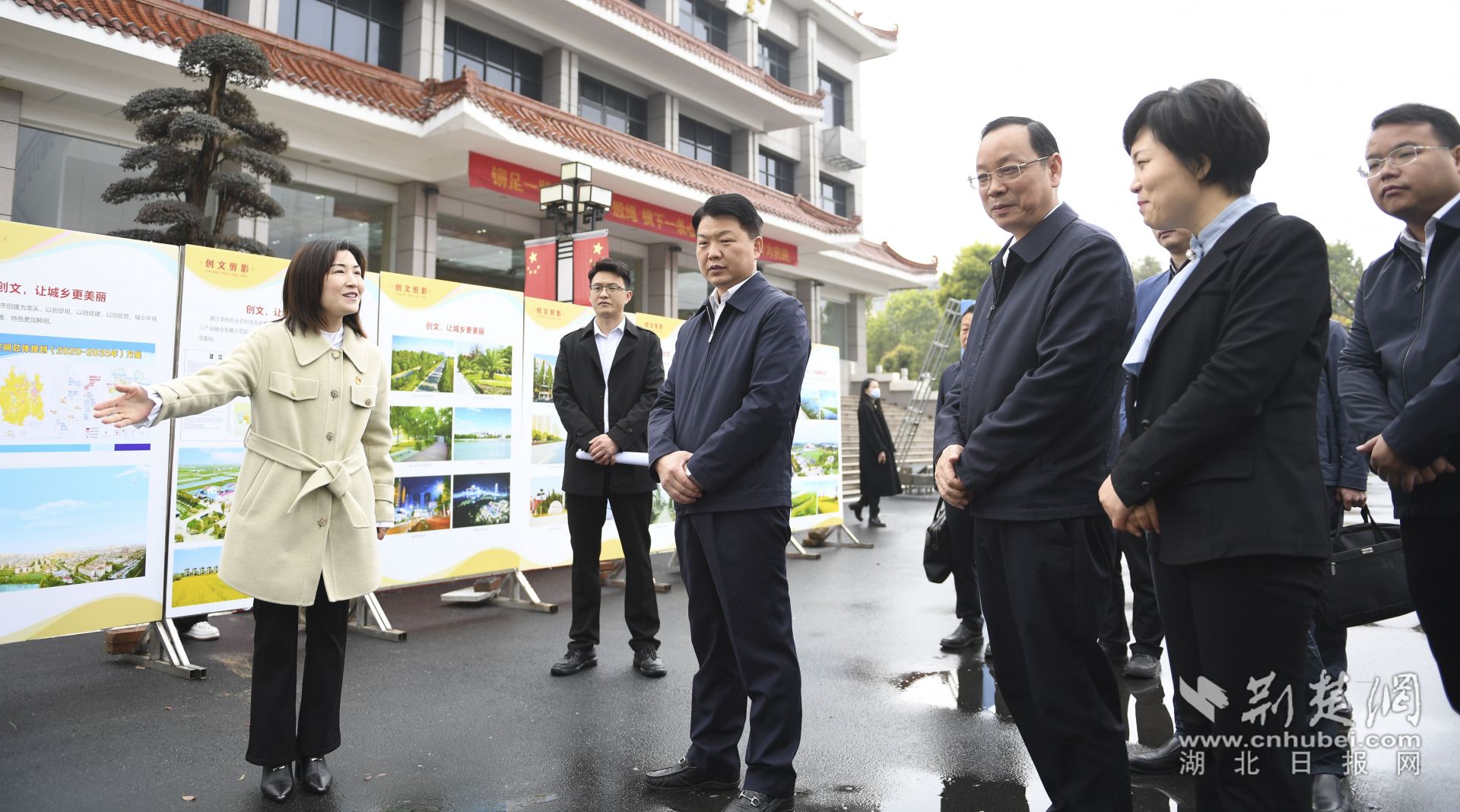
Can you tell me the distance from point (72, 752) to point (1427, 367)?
4.80 meters

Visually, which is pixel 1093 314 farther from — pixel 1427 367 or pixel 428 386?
pixel 428 386

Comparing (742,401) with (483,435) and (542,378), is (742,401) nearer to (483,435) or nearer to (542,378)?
(483,435)

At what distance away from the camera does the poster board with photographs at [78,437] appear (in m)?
4.06

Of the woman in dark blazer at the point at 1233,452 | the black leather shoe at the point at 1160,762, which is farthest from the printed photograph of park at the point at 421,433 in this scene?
the woman in dark blazer at the point at 1233,452

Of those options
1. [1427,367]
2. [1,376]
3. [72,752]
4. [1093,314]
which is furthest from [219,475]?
[1427,367]

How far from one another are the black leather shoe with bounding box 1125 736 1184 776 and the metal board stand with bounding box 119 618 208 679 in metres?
4.38

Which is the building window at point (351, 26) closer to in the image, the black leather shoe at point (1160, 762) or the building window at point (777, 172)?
the building window at point (777, 172)

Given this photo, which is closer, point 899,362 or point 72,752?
point 72,752

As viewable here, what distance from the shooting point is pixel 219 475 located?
16.0 feet

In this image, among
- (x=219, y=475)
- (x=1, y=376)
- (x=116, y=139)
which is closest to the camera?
(x=1, y=376)

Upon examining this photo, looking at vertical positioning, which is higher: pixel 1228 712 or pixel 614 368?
pixel 614 368

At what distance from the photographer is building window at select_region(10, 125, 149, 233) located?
10.6m

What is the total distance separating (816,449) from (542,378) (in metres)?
3.72

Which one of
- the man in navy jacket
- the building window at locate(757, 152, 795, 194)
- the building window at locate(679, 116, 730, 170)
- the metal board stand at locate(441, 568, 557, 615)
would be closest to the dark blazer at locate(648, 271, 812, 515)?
the man in navy jacket
